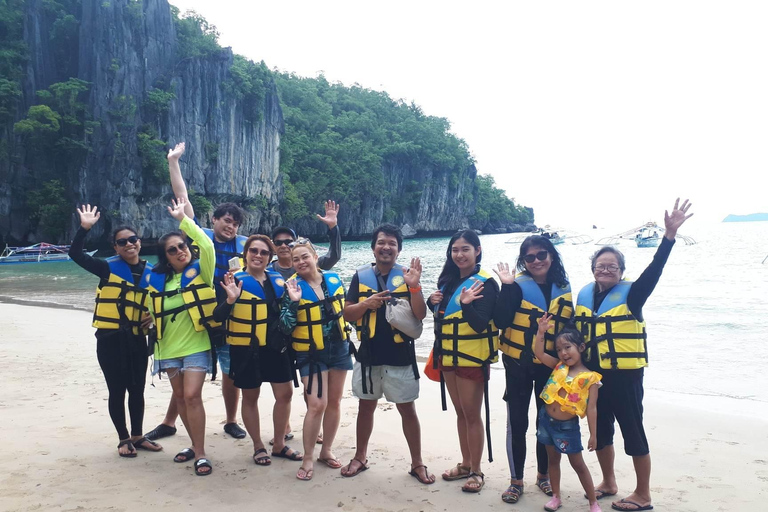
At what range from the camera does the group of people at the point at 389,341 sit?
3.24 meters

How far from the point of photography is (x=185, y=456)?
393 centimetres

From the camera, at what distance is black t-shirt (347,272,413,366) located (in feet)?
11.9

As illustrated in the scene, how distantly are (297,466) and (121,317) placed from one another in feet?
5.76

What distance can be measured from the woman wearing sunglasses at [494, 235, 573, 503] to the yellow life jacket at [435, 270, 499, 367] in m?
0.12

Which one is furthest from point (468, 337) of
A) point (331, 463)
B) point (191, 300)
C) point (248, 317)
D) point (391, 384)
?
point (191, 300)

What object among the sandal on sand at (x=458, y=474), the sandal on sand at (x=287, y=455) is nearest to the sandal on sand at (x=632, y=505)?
the sandal on sand at (x=458, y=474)

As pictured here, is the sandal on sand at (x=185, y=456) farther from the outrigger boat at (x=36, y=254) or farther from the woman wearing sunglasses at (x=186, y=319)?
the outrigger boat at (x=36, y=254)

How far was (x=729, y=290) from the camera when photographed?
1927 centimetres

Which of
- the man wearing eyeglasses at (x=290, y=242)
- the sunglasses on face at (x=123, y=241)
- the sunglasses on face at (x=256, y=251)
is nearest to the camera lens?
the sunglasses on face at (x=256, y=251)

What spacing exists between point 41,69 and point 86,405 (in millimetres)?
45147

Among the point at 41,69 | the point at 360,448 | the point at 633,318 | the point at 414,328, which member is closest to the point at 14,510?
the point at 360,448

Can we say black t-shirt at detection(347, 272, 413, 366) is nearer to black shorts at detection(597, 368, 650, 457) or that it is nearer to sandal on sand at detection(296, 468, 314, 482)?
sandal on sand at detection(296, 468, 314, 482)

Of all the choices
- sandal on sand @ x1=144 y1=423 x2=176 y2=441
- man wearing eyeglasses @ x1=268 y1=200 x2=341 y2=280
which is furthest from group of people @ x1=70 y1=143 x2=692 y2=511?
man wearing eyeglasses @ x1=268 y1=200 x2=341 y2=280

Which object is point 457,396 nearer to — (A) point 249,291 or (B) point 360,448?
(B) point 360,448
